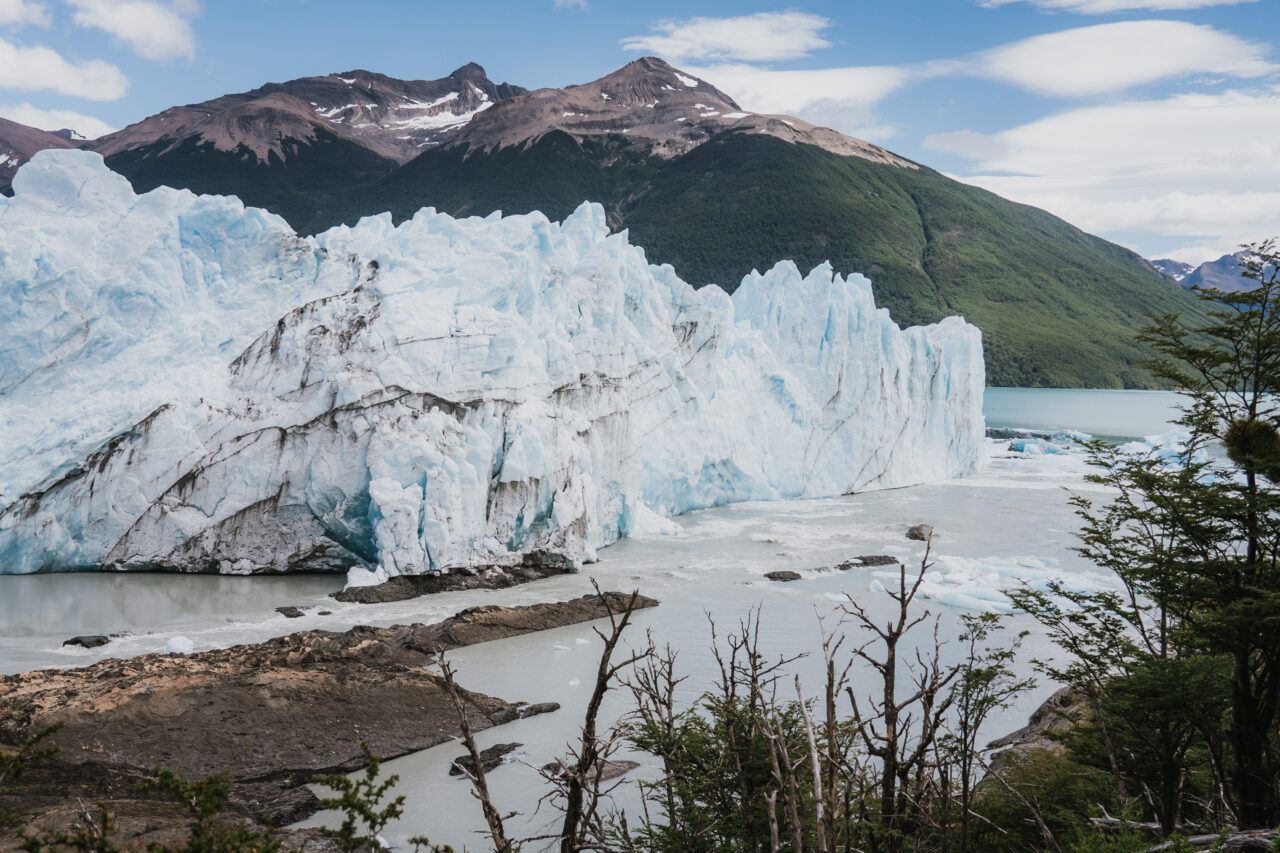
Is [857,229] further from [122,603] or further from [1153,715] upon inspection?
[1153,715]

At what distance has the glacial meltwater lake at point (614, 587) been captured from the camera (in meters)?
11.3

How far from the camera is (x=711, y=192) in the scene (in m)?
110

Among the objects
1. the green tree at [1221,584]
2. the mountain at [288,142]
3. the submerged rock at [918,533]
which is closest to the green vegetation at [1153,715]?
the green tree at [1221,584]

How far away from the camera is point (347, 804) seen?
162 inches

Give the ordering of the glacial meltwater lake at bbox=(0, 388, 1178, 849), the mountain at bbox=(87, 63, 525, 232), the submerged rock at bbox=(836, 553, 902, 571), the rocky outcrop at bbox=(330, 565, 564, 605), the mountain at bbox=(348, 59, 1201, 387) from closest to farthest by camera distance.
A: the glacial meltwater lake at bbox=(0, 388, 1178, 849), the rocky outcrop at bbox=(330, 565, 564, 605), the submerged rock at bbox=(836, 553, 902, 571), the mountain at bbox=(348, 59, 1201, 387), the mountain at bbox=(87, 63, 525, 232)

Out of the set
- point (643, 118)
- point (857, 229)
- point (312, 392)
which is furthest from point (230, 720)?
point (643, 118)

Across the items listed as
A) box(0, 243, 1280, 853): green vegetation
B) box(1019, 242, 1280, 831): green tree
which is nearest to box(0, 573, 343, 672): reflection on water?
box(0, 243, 1280, 853): green vegetation

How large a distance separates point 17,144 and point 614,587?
107 m

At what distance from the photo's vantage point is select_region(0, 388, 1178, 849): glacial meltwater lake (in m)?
11.3

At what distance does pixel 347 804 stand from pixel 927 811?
4478mm

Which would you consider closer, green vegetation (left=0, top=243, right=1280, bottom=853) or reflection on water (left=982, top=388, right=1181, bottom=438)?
green vegetation (left=0, top=243, right=1280, bottom=853)

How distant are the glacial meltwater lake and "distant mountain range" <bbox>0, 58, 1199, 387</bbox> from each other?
65764mm

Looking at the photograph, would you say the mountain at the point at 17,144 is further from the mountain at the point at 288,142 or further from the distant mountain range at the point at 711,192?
the mountain at the point at 288,142

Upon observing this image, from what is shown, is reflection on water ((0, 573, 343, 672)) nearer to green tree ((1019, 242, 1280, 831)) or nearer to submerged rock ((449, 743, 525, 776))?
submerged rock ((449, 743, 525, 776))
